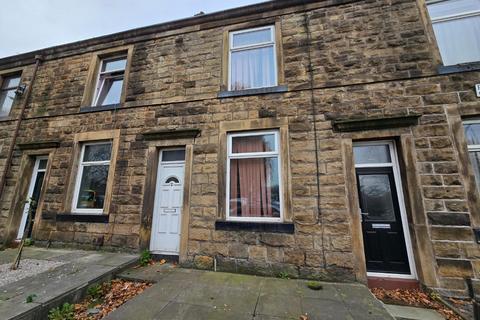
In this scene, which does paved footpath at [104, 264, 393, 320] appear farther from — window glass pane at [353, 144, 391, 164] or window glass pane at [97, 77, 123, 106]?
window glass pane at [97, 77, 123, 106]

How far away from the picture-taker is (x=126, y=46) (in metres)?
6.86

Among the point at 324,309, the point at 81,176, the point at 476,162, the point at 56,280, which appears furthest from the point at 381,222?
the point at 81,176

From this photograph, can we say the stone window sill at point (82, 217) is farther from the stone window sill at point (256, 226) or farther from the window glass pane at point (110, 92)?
the window glass pane at point (110, 92)

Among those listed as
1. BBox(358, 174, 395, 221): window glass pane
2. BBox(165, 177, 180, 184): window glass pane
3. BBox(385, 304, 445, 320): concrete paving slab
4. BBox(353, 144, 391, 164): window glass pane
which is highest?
BBox(353, 144, 391, 164): window glass pane

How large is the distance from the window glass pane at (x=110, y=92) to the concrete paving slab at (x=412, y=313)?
7996 millimetres

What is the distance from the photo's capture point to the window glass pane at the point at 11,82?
26.5 feet

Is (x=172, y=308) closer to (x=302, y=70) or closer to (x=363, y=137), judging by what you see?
(x=363, y=137)

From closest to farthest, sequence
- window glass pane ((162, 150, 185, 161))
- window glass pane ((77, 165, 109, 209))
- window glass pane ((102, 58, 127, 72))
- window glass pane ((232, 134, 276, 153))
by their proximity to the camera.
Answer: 1. window glass pane ((232, 134, 276, 153))
2. window glass pane ((162, 150, 185, 161))
3. window glass pane ((77, 165, 109, 209))
4. window glass pane ((102, 58, 127, 72))

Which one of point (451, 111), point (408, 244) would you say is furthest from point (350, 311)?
point (451, 111)

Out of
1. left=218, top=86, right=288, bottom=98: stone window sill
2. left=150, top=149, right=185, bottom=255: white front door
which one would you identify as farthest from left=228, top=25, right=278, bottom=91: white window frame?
left=150, top=149, right=185, bottom=255: white front door

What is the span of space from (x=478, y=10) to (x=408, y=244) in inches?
208

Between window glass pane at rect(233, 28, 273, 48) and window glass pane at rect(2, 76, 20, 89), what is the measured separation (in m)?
8.17

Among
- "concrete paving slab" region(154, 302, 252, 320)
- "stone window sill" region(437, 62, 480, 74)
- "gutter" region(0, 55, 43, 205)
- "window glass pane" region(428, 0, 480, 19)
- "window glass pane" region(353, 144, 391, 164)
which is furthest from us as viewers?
"gutter" region(0, 55, 43, 205)

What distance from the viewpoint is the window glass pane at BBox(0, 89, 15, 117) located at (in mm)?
7787
